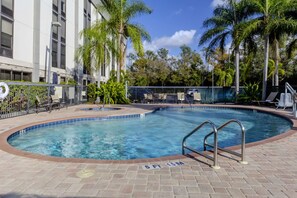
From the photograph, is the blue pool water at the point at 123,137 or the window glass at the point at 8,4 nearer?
the blue pool water at the point at 123,137

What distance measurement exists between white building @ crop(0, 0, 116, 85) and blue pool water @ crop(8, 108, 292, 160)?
7.11 m

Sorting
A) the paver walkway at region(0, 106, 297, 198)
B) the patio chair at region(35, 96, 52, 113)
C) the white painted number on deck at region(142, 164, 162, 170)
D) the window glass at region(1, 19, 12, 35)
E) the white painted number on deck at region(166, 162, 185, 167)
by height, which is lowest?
the paver walkway at region(0, 106, 297, 198)

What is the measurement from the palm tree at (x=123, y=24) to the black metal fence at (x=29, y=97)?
4876 millimetres

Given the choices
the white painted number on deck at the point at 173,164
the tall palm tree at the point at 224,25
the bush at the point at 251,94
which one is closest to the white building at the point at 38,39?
the tall palm tree at the point at 224,25

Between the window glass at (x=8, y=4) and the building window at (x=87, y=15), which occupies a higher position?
the building window at (x=87, y=15)

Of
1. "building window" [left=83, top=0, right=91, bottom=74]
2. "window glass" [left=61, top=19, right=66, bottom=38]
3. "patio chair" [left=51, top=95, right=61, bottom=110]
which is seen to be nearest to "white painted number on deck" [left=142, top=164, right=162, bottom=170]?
"patio chair" [left=51, top=95, right=61, bottom=110]

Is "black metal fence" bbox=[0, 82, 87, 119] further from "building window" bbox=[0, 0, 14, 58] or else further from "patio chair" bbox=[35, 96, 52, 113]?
"building window" bbox=[0, 0, 14, 58]

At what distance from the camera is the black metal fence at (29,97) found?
34.2 ft

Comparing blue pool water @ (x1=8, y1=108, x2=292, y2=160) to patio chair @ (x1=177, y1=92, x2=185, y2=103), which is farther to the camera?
patio chair @ (x1=177, y1=92, x2=185, y2=103)

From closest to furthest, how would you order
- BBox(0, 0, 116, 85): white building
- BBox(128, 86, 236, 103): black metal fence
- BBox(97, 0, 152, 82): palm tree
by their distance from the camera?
BBox(0, 0, 116, 85): white building → BBox(97, 0, 152, 82): palm tree → BBox(128, 86, 236, 103): black metal fence

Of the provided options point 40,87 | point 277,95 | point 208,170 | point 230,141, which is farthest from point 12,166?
point 277,95

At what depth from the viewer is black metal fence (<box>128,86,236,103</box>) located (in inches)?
801

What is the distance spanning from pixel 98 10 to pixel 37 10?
4404mm

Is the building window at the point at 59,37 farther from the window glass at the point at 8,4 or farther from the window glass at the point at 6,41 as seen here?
the window glass at the point at 6,41
